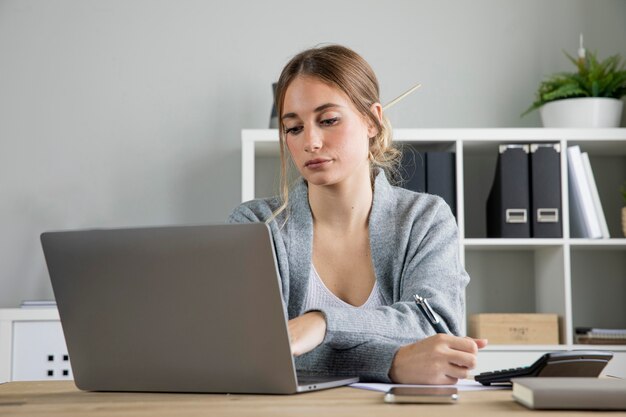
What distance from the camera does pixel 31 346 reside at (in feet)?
8.94

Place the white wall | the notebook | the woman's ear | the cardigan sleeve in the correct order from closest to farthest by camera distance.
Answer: the notebook < the cardigan sleeve < the woman's ear < the white wall

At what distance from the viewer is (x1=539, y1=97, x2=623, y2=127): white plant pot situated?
2.89 metres

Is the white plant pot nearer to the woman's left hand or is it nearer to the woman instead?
the woman

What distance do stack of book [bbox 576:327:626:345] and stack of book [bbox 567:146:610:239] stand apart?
0.30m

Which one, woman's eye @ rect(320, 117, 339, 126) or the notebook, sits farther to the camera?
woman's eye @ rect(320, 117, 339, 126)

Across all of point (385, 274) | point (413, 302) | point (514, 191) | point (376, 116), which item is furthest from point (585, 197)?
point (413, 302)

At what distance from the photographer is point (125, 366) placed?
1.12 m

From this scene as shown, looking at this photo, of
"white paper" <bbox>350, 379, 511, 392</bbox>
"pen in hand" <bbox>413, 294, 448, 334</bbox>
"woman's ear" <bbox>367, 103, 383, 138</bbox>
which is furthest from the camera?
"woman's ear" <bbox>367, 103, 383, 138</bbox>

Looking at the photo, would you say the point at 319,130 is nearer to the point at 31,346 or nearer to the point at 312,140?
the point at 312,140

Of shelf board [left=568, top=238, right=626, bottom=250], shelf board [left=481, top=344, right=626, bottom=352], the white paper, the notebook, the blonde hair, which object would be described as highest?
the blonde hair

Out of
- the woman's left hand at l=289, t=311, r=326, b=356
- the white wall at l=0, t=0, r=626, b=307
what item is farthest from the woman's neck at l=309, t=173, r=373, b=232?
the white wall at l=0, t=0, r=626, b=307

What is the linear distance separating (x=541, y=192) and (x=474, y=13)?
780 millimetres

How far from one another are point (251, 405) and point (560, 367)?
16.6 inches

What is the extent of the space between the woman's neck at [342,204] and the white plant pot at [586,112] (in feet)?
4.42
